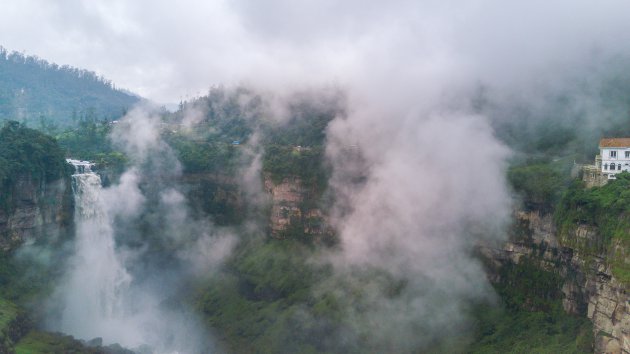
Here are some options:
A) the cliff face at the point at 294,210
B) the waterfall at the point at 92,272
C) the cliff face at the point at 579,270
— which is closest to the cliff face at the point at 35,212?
the waterfall at the point at 92,272

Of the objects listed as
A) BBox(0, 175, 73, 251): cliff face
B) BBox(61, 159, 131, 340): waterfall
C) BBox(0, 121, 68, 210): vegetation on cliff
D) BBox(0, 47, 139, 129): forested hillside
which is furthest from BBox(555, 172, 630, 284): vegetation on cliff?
BBox(0, 47, 139, 129): forested hillside

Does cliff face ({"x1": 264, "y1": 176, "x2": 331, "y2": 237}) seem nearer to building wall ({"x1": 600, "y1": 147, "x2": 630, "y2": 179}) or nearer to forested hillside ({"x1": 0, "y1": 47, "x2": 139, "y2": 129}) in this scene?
building wall ({"x1": 600, "y1": 147, "x2": 630, "y2": 179})

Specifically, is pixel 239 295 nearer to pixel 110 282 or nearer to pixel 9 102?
pixel 110 282

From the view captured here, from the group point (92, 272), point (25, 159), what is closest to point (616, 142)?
point (92, 272)

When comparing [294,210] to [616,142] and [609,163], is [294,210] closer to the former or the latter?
[609,163]

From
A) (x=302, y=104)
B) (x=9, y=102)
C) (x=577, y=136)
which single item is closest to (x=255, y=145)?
(x=302, y=104)
